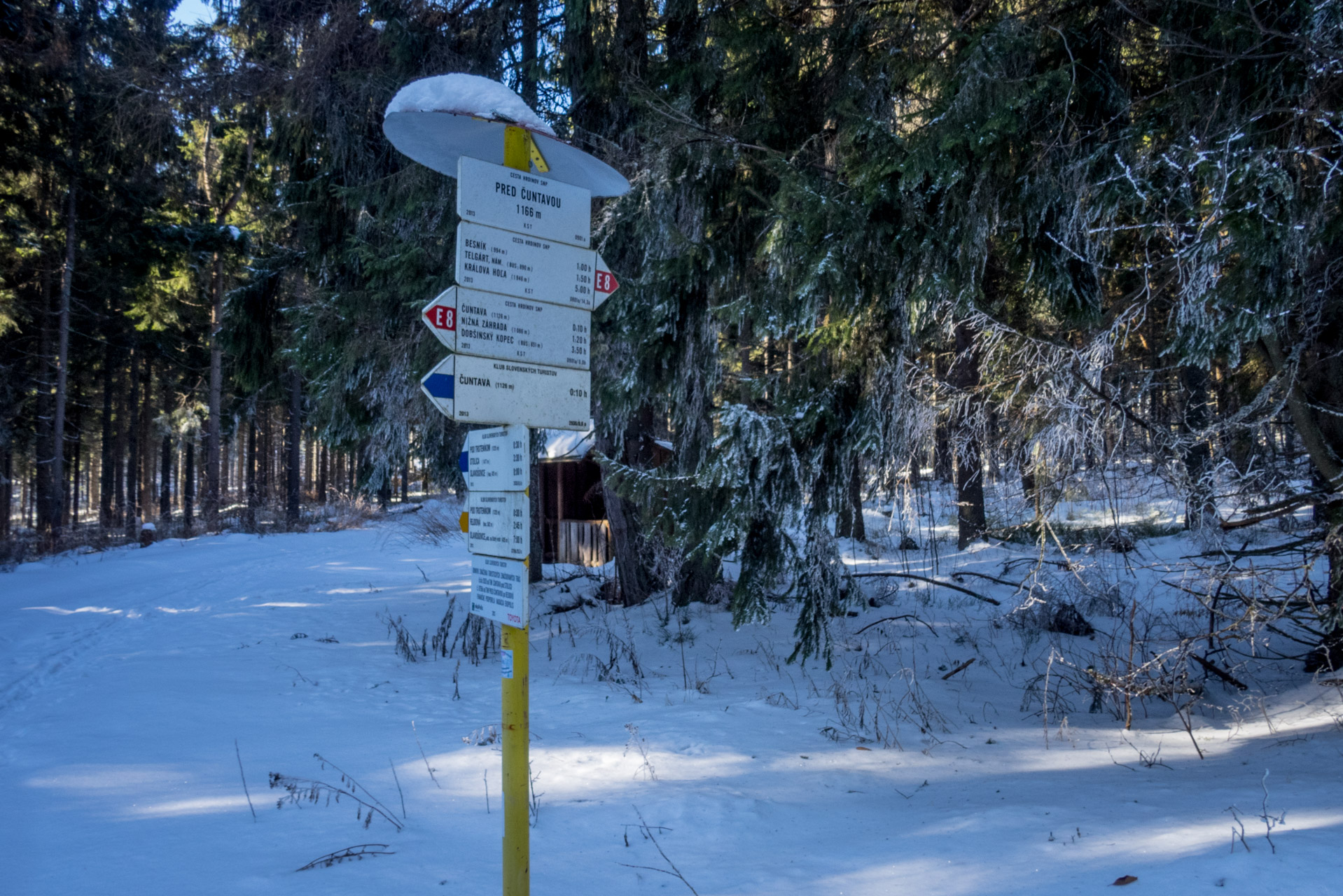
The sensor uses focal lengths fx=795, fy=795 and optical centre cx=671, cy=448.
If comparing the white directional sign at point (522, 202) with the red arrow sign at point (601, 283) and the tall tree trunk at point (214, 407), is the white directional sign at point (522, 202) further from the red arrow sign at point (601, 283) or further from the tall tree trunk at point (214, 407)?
the tall tree trunk at point (214, 407)

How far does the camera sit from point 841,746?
18.0 feet

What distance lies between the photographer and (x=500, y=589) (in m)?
2.66

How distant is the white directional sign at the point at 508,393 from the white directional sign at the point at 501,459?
0.05m

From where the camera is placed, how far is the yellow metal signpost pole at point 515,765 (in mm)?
2645

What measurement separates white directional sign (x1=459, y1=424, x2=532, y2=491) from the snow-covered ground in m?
1.86

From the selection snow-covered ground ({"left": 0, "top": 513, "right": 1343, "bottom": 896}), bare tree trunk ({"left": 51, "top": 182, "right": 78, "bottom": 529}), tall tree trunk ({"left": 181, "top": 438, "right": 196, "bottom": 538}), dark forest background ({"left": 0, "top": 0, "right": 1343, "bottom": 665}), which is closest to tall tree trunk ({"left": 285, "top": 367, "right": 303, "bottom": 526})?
tall tree trunk ({"left": 181, "top": 438, "right": 196, "bottom": 538})

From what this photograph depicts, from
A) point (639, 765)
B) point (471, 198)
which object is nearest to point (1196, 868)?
point (639, 765)

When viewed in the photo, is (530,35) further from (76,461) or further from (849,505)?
(76,461)

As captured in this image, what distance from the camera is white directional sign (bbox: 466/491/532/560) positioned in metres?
2.62

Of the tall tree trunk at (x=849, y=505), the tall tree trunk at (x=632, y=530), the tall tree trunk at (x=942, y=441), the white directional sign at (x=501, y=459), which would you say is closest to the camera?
the white directional sign at (x=501, y=459)

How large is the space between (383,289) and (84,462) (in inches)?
1722

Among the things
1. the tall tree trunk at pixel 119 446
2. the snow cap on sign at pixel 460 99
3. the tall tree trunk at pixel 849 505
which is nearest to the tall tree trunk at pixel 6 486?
the tall tree trunk at pixel 119 446

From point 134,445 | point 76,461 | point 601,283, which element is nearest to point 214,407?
point 134,445

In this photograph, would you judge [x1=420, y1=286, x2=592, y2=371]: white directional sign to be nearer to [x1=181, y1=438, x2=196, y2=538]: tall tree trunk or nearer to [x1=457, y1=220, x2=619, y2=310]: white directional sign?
[x1=457, y1=220, x2=619, y2=310]: white directional sign
